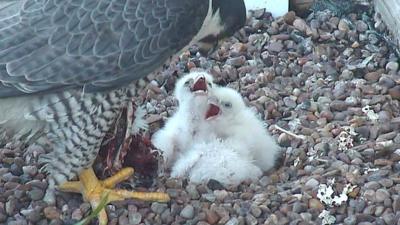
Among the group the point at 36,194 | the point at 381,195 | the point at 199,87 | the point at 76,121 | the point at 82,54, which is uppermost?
the point at 82,54

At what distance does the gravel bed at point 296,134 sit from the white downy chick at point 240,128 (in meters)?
0.08

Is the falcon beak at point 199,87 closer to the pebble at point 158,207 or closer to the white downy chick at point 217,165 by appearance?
the white downy chick at point 217,165

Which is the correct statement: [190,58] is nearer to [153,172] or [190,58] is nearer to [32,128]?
[153,172]

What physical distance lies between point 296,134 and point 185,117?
432 millimetres

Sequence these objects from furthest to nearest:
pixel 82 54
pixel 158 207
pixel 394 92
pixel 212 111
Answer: pixel 394 92, pixel 212 111, pixel 158 207, pixel 82 54

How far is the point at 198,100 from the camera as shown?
349cm

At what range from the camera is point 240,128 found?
354 centimetres

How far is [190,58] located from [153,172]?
34.1 inches

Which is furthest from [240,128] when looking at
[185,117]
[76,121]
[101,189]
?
[76,121]

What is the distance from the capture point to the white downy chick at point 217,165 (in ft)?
11.2

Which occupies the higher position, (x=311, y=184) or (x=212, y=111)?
(x=212, y=111)

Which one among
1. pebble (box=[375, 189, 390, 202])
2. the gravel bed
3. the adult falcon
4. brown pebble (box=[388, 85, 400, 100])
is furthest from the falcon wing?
brown pebble (box=[388, 85, 400, 100])

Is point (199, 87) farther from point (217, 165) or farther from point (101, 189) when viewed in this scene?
point (101, 189)

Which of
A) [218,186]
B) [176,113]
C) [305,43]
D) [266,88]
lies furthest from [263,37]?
[218,186]
